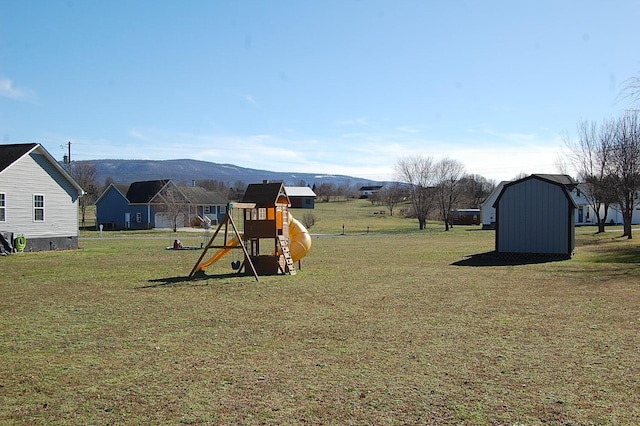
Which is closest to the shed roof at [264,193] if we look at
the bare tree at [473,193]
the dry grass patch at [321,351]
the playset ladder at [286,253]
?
the playset ladder at [286,253]

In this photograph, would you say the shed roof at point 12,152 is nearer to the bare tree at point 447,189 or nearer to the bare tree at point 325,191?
the bare tree at point 447,189

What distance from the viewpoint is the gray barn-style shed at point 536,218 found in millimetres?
26516

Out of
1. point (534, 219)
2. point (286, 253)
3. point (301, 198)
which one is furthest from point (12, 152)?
point (301, 198)

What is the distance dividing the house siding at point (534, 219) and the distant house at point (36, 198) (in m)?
22.1

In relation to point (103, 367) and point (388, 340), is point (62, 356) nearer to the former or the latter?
point (103, 367)

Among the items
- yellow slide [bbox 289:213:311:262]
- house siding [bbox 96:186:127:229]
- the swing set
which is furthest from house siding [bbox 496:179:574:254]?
house siding [bbox 96:186:127:229]

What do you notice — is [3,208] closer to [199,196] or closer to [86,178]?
[199,196]

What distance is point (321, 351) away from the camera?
929 cm

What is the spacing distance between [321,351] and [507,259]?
1939 centimetres

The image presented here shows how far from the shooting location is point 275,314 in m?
12.7

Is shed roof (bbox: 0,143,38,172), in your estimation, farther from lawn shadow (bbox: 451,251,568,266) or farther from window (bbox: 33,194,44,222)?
lawn shadow (bbox: 451,251,568,266)

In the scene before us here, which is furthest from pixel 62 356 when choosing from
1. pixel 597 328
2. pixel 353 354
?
pixel 597 328

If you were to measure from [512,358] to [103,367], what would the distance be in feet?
18.4

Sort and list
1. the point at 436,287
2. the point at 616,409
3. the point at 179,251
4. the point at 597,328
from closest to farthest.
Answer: the point at 616,409
the point at 597,328
the point at 436,287
the point at 179,251
